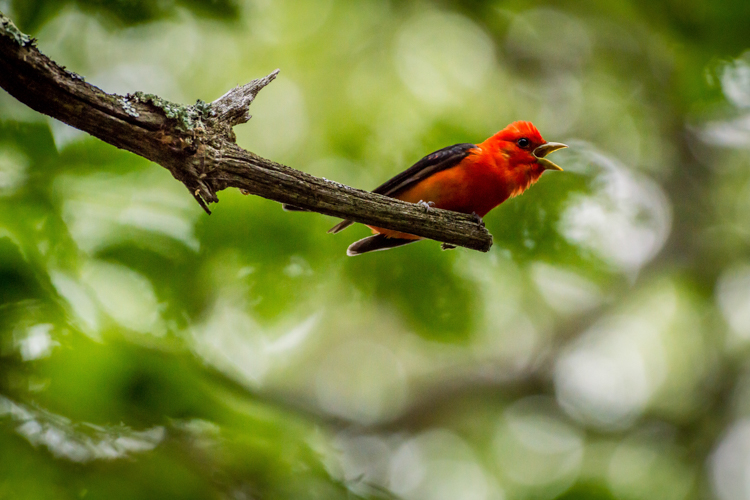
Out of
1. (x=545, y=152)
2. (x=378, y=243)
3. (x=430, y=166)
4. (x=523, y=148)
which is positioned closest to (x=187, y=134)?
(x=430, y=166)

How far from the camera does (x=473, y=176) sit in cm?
553

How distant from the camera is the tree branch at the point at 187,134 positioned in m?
2.76

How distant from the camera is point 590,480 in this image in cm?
754

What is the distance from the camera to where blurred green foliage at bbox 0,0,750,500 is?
4.36 meters

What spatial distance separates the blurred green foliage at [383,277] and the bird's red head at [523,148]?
6.60 ft

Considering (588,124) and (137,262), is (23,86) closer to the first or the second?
(137,262)

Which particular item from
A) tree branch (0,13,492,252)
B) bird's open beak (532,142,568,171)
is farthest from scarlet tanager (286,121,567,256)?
tree branch (0,13,492,252)

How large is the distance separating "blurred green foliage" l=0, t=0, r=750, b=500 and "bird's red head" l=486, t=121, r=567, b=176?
2.01 metres

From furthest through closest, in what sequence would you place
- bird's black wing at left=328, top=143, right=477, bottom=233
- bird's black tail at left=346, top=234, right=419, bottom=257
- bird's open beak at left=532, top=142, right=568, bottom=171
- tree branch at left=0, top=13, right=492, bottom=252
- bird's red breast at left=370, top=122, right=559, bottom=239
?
bird's black tail at left=346, top=234, right=419, bottom=257, bird's open beak at left=532, top=142, right=568, bottom=171, bird's black wing at left=328, top=143, right=477, bottom=233, bird's red breast at left=370, top=122, right=559, bottom=239, tree branch at left=0, top=13, right=492, bottom=252

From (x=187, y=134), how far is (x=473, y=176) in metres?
2.99

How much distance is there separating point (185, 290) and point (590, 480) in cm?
540

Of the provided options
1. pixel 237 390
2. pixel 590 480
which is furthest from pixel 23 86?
pixel 590 480

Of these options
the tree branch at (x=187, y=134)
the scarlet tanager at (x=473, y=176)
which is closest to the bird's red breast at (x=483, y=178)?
the scarlet tanager at (x=473, y=176)

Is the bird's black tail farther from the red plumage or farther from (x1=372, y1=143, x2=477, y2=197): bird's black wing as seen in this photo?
(x1=372, y1=143, x2=477, y2=197): bird's black wing
